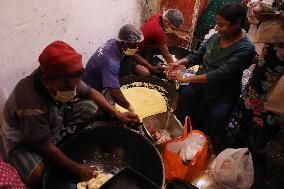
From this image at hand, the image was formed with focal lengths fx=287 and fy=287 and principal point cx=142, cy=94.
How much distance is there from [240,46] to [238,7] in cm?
32

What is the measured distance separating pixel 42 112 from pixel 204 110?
172 centimetres

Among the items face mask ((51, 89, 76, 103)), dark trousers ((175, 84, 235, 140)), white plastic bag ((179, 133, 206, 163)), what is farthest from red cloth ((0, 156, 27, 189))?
dark trousers ((175, 84, 235, 140))

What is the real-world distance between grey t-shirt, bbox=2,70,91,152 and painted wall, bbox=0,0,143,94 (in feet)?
1.81

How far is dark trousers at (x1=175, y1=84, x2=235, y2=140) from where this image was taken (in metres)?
2.72

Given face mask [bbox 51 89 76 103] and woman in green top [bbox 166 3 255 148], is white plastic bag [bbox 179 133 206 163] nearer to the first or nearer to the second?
woman in green top [bbox 166 3 255 148]

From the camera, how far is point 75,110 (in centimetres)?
233

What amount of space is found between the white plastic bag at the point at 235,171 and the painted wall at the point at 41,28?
1795mm

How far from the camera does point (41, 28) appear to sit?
8.14 feet

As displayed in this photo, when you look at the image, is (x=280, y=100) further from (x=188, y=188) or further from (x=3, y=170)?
(x=3, y=170)

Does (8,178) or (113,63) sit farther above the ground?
(113,63)

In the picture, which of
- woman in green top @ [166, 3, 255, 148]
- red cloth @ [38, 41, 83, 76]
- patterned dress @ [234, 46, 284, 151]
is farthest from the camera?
woman in green top @ [166, 3, 255, 148]

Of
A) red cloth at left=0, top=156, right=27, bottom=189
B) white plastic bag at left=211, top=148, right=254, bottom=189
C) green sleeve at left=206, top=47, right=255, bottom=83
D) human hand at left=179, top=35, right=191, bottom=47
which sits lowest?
white plastic bag at left=211, top=148, right=254, bottom=189

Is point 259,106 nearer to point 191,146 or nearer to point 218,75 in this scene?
point 218,75

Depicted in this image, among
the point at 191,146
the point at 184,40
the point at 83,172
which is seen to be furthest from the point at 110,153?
the point at 184,40
